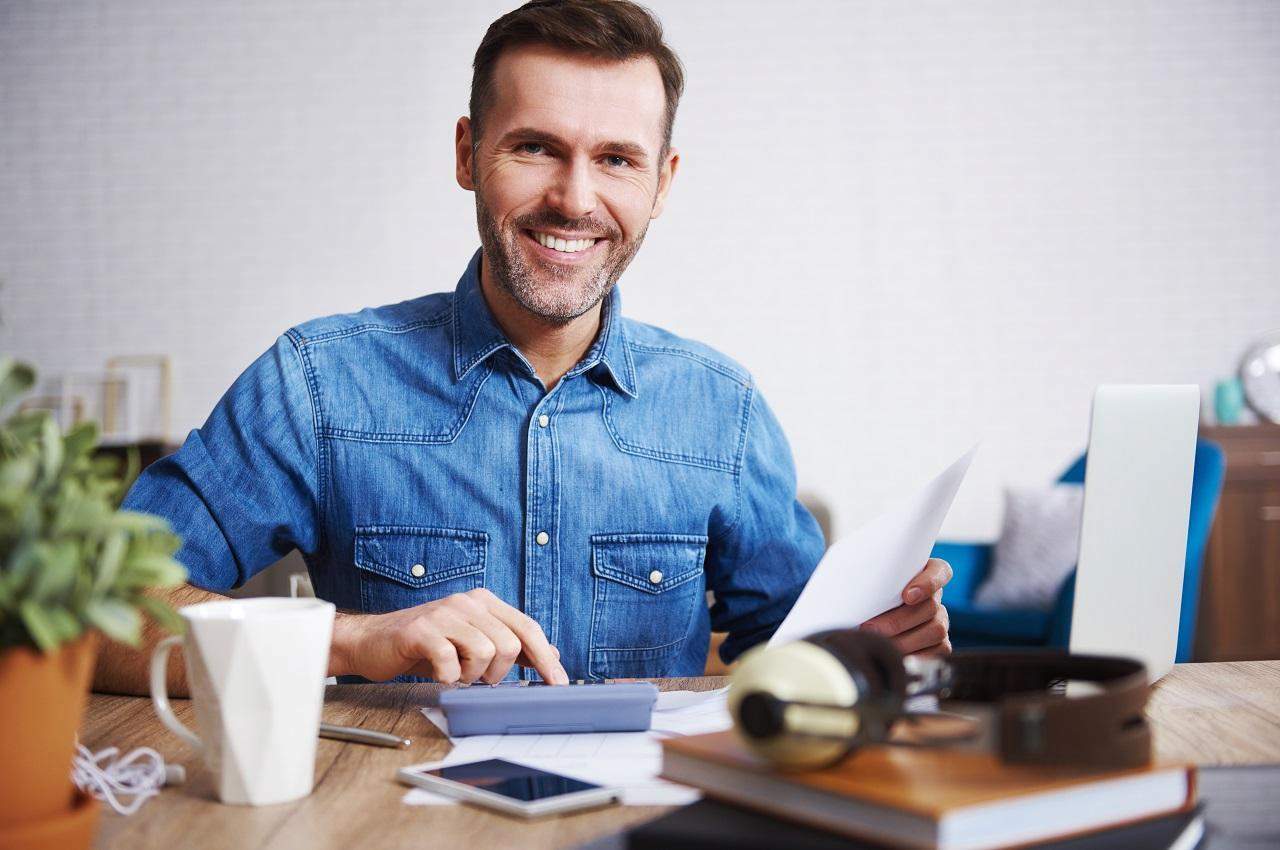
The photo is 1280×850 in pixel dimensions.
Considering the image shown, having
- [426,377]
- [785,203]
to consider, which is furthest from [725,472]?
[785,203]

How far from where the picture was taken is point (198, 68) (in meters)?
4.70

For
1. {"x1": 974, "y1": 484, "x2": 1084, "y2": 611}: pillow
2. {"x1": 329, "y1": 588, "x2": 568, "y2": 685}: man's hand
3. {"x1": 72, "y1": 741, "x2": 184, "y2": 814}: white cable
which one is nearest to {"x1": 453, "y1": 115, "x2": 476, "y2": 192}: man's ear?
{"x1": 329, "y1": 588, "x2": 568, "y2": 685}: man's hand

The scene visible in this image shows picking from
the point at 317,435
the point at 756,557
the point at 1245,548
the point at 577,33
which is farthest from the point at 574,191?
the point at 1245,548

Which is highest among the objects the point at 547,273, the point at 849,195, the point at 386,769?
the point at 849,195

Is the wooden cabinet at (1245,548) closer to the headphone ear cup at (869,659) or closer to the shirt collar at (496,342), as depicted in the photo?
the shirt collar at (496,342)

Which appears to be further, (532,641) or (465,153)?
(465,153)

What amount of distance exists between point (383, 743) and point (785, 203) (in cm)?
408

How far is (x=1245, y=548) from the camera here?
415 cm

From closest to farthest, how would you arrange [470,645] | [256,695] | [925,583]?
1. [256,695]
2. [470,645]
3. [925,583]

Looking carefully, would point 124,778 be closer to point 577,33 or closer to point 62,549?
point 62,549

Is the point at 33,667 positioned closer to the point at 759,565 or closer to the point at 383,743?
the point at 383,743

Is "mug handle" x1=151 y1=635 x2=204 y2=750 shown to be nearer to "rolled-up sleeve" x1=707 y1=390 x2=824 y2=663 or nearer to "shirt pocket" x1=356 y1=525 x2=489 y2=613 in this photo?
"shirt pocket" x1=356 y1=525 x2=489 y2=613

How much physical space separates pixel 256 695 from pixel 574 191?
902 millimetres

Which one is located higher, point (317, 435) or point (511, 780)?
point (317, 435)
